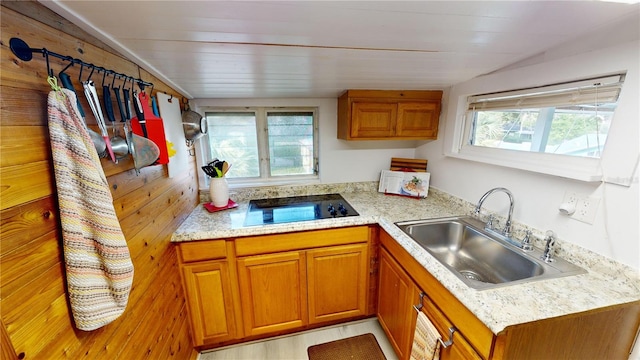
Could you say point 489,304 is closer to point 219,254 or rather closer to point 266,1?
point 266,1

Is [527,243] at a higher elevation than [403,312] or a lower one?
higher

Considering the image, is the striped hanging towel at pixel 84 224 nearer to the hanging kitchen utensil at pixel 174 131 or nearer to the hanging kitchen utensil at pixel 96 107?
the hanging kitchen utensil at pixel 96 107

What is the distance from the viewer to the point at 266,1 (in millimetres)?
679

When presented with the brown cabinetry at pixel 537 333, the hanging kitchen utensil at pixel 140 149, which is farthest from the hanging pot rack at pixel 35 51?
the brown cabinetry at pixel 537 333

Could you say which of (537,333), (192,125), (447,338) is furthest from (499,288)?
(192,125)

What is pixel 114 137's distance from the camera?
0.88 meters

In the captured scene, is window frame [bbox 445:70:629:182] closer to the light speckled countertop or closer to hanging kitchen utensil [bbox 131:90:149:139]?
the light speckled countertop

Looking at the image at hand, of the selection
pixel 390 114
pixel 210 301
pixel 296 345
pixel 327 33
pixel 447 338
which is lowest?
pixel 296 345

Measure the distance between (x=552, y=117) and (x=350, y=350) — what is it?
1.85 metres

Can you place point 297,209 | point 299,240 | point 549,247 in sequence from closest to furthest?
1. point 549,247
2. point 299,240
3. point 297,209

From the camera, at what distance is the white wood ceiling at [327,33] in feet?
2.36

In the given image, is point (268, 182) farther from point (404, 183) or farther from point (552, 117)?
point (552, 117)

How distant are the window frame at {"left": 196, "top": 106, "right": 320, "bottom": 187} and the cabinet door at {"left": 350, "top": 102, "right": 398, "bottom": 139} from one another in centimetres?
42

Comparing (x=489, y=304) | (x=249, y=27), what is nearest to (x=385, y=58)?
(x=249, y=27)
